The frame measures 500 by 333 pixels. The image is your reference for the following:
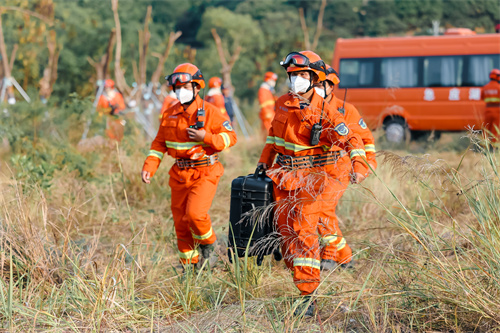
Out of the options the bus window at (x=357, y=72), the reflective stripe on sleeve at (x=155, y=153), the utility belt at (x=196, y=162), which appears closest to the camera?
the utility belt at (x=196, y=162)

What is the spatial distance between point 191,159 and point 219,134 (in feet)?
1.01

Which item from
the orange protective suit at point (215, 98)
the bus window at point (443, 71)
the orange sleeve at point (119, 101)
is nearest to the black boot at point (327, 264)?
the orange protective suit at point (215, 98)

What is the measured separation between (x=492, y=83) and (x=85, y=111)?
6.87 m

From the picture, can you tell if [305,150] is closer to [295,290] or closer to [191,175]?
[295,290]

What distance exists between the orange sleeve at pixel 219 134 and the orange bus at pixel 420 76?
7895 millimetres

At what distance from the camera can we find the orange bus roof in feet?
41.0

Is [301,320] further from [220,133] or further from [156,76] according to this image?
[156,76]

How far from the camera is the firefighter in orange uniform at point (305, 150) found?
12.2ft

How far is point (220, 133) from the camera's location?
15.8 ft

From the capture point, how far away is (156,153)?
4.99 m

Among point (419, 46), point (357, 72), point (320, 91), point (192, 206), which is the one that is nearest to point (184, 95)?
point (192, 206)

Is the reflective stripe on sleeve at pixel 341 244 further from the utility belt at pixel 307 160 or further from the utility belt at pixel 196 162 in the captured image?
the utility belt at pixel 196 162

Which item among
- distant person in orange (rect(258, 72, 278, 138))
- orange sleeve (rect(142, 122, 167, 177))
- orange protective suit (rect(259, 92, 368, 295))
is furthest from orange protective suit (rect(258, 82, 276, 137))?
orange protective suit (rect(259, 92, 368, 295))

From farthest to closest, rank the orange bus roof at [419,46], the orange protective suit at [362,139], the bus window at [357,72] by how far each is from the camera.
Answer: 1. the bus window at [357,72]
2. the orange bus roof at [419,46]
3. the orange protective suit at [362,139]
